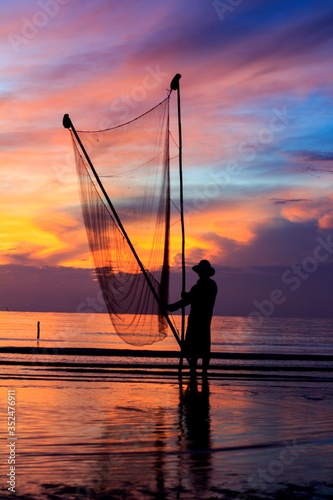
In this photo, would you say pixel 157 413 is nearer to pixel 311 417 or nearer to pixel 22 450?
pixel 311 417

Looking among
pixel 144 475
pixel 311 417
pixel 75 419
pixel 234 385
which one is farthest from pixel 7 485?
pixel 234 385

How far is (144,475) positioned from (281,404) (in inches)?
233

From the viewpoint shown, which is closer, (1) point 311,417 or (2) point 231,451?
(2) point 231,451

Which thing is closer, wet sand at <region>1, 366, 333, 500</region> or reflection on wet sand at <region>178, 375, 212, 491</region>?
wet sand at <region>1, 366, 333, 500</region>

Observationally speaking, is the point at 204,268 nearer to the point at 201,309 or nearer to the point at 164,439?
the point at 201,309

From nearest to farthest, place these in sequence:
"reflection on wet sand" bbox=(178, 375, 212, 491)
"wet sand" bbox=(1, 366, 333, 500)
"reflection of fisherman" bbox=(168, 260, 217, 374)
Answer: "wet sand" bbox=(1, 366, 333, 500)
"reflection on wet sand" bbox=(178, 375, 212, 491)
"reflection of fisherman" bbox=(168, 260, 217, 374)

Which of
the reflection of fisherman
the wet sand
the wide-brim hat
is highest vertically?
the wide-brim hat

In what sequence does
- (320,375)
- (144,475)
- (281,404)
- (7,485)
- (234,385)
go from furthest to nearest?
(320,375)
(234,385)
(281,404)
(144,475)
(7,485)

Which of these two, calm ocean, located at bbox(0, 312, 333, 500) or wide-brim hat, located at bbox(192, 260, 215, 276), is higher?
wide-brim hat, located at bbox(192, 260, 215, 276)

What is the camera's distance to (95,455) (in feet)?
24.9

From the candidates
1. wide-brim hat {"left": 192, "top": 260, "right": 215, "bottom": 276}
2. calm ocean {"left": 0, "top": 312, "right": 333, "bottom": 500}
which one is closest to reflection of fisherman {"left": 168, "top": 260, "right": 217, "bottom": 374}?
wide-brim hat {"left": 192, "top": 260, "right": 215, "bottom": 276}

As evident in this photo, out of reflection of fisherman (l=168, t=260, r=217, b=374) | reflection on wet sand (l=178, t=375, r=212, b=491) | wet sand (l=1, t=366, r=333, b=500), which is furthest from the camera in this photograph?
reflection of fisherman (l=168, t=260, r=217, b=374)

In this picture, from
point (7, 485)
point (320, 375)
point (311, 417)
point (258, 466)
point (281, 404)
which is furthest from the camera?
point (320, 375)

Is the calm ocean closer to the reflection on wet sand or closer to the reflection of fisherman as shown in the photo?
the reflection on wet sand
